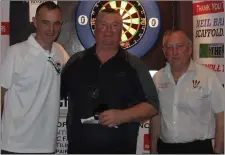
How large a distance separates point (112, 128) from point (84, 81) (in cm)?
36

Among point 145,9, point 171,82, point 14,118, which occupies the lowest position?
point 14,118

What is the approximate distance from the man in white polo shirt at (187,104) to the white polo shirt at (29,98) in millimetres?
804

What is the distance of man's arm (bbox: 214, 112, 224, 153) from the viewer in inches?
101

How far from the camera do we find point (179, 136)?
2.50 meters

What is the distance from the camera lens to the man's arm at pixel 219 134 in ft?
8.45

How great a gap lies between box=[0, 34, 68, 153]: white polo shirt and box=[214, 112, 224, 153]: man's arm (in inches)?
45.9

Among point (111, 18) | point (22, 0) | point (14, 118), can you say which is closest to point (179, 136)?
point (111, 18)

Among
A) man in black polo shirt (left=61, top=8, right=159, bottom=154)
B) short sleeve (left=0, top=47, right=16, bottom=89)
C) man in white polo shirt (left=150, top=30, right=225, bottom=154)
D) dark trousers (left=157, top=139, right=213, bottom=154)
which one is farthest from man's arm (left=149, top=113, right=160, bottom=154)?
short sleeve (left=0, top=47, right=16, bottom=89)

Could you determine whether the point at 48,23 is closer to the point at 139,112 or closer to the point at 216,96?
the point at 139,112

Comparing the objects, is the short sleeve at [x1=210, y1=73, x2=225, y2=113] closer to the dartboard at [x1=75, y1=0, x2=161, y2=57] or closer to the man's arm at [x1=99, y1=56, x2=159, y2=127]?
the man's arm at [x1=99, y1=56, x2=159, y2=127]

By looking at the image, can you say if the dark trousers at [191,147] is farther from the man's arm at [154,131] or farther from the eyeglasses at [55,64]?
the eyeglasses at [55,64]

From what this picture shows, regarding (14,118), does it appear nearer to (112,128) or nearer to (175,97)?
(112,128)

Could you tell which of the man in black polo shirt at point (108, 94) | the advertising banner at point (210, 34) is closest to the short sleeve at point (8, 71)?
the man in black polo shirt at point (108, 94)

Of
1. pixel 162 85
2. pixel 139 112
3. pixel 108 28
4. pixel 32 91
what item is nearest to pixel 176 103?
pixel 162 85
